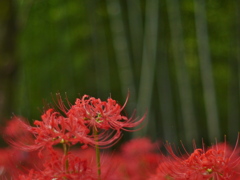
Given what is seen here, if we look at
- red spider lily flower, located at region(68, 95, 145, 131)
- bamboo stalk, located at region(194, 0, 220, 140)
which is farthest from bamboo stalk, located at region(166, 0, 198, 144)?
red spider lily flower, located at region(68, 95, 145, 131)

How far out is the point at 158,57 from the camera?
7.51 meters

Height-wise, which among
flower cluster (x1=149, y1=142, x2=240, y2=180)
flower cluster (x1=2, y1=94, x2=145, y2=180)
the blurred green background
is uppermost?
the blurred green background

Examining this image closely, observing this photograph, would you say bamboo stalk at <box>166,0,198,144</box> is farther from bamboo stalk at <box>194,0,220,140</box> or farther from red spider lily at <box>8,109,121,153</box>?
red spider lily at <box>8,109,121,153</box>

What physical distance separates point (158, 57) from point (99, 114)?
21.1 ft

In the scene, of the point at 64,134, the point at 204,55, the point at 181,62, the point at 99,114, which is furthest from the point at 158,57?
the point at 64,134

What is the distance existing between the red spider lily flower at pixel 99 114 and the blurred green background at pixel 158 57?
12.7 feet

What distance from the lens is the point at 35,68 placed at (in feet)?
37.3

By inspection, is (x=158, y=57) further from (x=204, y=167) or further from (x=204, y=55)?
(x=204, y=167)

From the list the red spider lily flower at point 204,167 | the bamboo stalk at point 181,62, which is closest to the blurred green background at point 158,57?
the bamboo stalk at point 181,62

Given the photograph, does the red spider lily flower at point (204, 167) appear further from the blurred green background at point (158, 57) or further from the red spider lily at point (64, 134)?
the blurred green background at point (158, 57)

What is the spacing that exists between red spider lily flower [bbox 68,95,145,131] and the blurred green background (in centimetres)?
386

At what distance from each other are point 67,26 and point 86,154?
933 cm

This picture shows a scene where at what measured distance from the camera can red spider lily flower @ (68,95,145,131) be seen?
1.08 meters

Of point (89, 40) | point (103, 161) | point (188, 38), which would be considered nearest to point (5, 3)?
point (103, 161)
